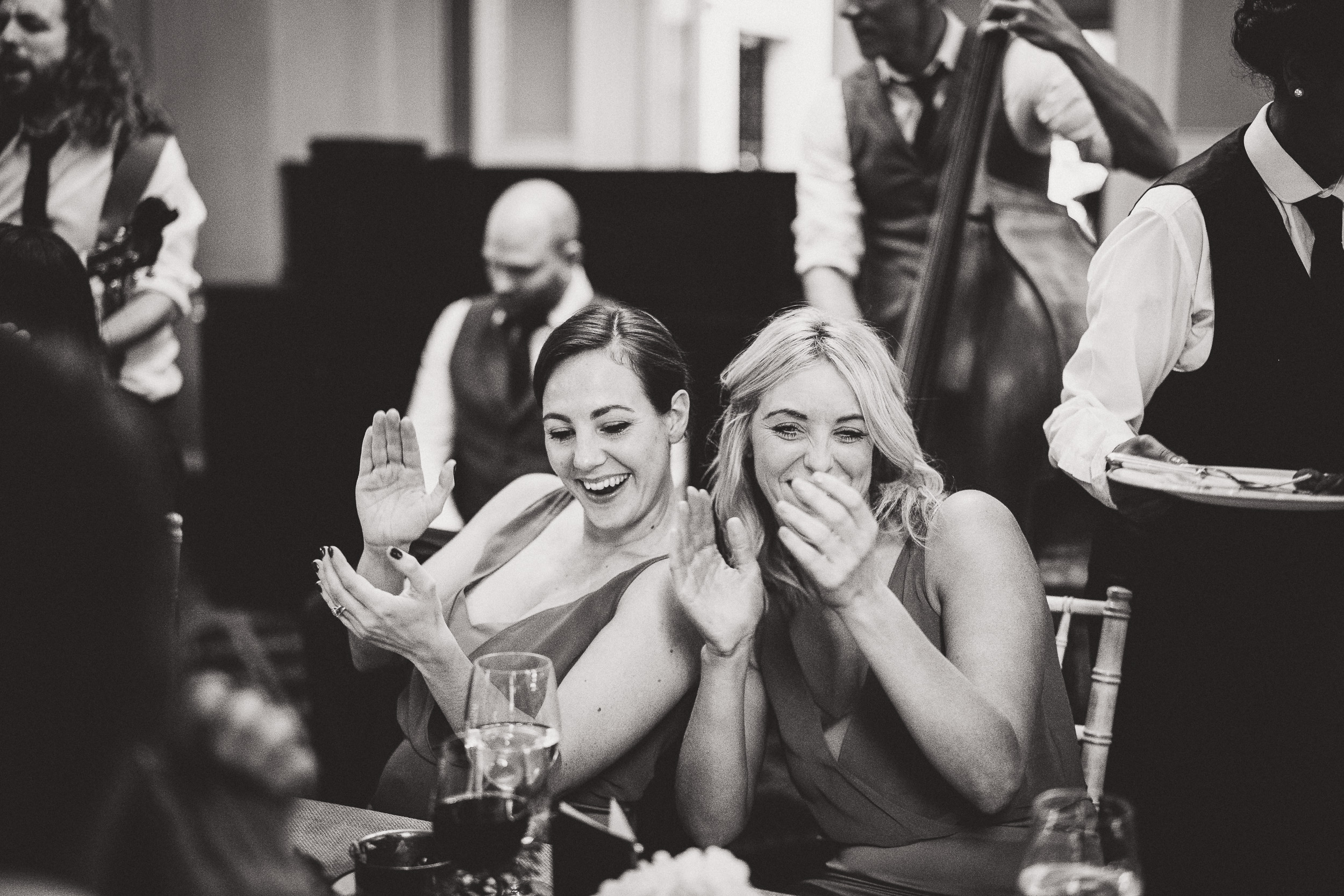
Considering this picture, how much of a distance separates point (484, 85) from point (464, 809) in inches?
217

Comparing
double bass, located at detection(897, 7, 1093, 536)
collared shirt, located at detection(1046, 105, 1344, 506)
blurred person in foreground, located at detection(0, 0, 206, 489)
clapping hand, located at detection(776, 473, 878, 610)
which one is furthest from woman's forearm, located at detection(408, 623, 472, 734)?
blurred person in foreground, located at detection(0, 0, 206, 489)

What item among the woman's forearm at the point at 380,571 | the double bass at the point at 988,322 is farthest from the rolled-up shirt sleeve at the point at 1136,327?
the woman's forearm at the point at 380,571

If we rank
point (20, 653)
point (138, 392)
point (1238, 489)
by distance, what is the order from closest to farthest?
point (20, 653) < point (1238, 489) < point (138, 392)

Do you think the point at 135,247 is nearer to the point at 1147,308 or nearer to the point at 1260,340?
the point at 1147,308

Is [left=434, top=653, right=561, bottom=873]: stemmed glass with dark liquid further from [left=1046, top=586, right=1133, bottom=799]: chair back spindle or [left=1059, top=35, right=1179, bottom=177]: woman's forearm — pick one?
[left=1059, top=35, right=1179, bottom=177]: woman's forearm

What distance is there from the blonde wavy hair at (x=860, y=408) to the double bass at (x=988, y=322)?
0.60 metres

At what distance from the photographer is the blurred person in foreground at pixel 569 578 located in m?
1.63

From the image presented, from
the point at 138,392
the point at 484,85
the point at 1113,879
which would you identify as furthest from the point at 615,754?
the point at 484,85

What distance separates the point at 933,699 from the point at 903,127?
5.38 feet

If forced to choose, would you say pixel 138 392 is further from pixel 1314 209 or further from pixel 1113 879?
pixel 1113 879

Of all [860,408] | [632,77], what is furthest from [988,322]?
[632,77]

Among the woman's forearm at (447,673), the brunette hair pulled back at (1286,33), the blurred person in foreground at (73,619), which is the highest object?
the brunette hair pulled back at (1286,33)

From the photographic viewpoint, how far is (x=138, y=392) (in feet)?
9.34

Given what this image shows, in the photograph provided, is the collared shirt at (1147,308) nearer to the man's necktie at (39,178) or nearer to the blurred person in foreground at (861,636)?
the blurred person in foreground at (861,636)
